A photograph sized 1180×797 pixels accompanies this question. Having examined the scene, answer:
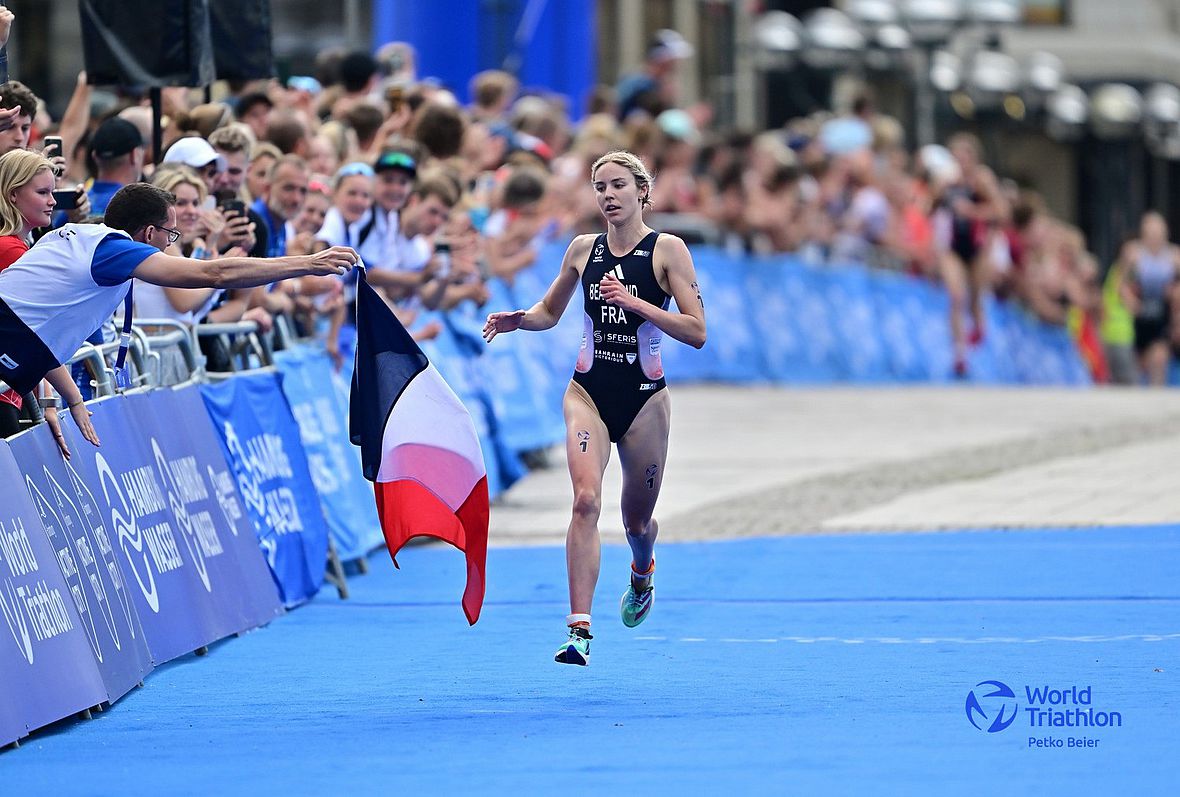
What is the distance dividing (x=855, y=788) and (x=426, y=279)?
24.2ft

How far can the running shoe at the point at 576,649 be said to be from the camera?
28.9 feet

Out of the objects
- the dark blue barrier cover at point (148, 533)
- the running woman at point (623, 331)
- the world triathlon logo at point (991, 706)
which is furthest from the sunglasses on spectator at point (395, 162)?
the world triathlon logo at point (991, 706)

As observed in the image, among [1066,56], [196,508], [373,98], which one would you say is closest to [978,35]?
[1066,56]

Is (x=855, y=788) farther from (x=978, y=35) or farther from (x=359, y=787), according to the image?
(x=978, y=35)

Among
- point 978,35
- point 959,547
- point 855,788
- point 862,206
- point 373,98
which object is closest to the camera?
point 855,788

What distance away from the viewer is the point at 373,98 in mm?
14719

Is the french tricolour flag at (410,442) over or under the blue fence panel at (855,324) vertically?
over

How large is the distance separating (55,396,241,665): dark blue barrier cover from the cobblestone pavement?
4237mm

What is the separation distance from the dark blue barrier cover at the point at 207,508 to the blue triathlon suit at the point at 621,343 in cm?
186

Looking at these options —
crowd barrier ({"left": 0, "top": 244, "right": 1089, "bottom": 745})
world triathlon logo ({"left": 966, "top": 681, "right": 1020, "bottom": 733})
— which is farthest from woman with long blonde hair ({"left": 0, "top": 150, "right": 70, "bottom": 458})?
world triathlon logo ({"left": 966, "top": 681, "right": 1020, "bottom": 733})

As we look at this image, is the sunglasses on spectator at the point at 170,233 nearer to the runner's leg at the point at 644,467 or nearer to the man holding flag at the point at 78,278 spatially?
the man holding flag at the point at 78,278

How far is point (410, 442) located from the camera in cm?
923

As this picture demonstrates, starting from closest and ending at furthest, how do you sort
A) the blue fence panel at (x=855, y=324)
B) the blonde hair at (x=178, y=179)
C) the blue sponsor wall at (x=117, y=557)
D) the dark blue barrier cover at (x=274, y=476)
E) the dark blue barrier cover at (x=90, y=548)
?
1. the blue sponsor wall at (x=117, y=557)
2. the dark blue barrier cover at (x=90, y=548)
3. the blonde hair at (x=178, y=179)
4. the dark blue barrier cover at (x=274, y=476)
5. the blue fence panel at (x=855, y=324)

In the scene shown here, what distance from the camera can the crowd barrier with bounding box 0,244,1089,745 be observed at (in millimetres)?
7996
